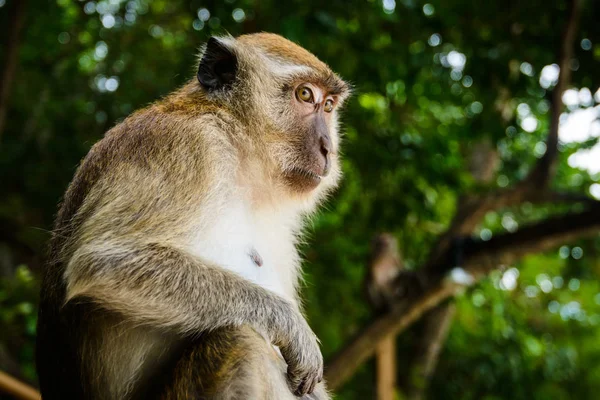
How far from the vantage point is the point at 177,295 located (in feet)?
11.5

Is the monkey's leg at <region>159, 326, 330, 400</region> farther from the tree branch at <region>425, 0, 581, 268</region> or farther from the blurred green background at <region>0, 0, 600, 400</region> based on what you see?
the tree branch at <region>425, 0, 581, 268</region>

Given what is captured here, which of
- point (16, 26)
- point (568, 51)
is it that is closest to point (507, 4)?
point (568, 51)

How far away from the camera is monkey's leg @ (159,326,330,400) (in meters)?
3.35

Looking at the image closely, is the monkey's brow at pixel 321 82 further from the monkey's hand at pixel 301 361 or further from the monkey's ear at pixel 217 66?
the monkey's hand at pixel 301 361

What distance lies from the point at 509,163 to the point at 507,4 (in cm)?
326

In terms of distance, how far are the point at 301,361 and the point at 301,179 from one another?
1076 millimetres

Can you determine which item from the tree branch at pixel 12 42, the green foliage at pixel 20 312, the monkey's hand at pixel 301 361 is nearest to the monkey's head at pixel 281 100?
the monkey's hand at pixel 301 361

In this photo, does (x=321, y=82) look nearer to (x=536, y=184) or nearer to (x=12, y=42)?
(x=12, y=42)

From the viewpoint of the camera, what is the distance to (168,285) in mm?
3492

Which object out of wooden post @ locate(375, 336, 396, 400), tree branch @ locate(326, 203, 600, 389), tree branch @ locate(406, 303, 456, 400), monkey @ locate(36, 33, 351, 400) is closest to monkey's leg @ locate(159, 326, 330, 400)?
monkey @ locate(36, 33, 351, 400)

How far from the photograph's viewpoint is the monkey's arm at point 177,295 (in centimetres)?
346

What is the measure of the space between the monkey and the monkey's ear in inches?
5.3

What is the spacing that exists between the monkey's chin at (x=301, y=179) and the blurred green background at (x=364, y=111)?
1867 millimetres

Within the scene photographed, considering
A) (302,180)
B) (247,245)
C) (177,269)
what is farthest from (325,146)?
(177,269)
